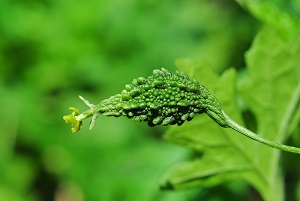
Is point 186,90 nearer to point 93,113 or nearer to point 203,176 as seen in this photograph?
point 93,113

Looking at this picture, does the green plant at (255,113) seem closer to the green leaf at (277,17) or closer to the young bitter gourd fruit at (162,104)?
the green leaf at (277,17)

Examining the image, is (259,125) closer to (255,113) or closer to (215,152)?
(255,113)

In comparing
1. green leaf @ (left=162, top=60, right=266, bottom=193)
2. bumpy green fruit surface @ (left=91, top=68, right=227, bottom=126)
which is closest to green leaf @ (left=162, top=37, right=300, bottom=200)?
green leaf @ (left=162, top=60, right=266, bottom=193)

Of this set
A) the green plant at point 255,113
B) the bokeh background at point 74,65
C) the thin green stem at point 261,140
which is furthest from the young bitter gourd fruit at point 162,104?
the bokeh background at point 74,65

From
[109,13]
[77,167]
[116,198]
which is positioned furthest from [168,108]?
[109,13]

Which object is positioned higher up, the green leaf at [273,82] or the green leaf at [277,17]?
the green leaf at [277,17]

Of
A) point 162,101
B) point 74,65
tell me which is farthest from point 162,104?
point 74,65

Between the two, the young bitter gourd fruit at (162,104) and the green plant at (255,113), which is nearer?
the young bitter gourd fruit at (162,104)
